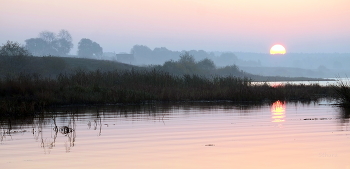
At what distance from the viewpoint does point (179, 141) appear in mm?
14367

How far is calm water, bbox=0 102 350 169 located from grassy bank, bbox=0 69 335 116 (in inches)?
194

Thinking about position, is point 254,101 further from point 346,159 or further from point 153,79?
point 346,159

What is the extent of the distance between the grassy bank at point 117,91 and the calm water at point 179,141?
194 inches

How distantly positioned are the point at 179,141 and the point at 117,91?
17.1 meters

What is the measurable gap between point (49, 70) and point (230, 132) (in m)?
60.1

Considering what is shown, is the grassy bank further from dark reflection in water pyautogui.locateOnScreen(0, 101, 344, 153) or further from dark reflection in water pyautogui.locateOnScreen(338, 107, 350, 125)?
dark reflection in water pyautogui.locateOnScreen(338, 107, 350, 125)

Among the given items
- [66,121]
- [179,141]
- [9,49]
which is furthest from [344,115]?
[9,49]

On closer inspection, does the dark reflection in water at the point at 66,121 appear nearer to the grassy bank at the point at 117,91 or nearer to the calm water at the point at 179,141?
the calm water at the point at 179,141

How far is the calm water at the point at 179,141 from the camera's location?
11.1 meters

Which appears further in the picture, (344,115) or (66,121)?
(344,115)

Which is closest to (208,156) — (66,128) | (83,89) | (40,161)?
(40,161)

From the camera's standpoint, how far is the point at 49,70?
73.0 meters

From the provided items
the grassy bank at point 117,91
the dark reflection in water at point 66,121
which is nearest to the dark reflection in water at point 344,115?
the dark reflection in water at point 66,121

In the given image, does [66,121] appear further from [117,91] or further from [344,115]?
[344,115]
